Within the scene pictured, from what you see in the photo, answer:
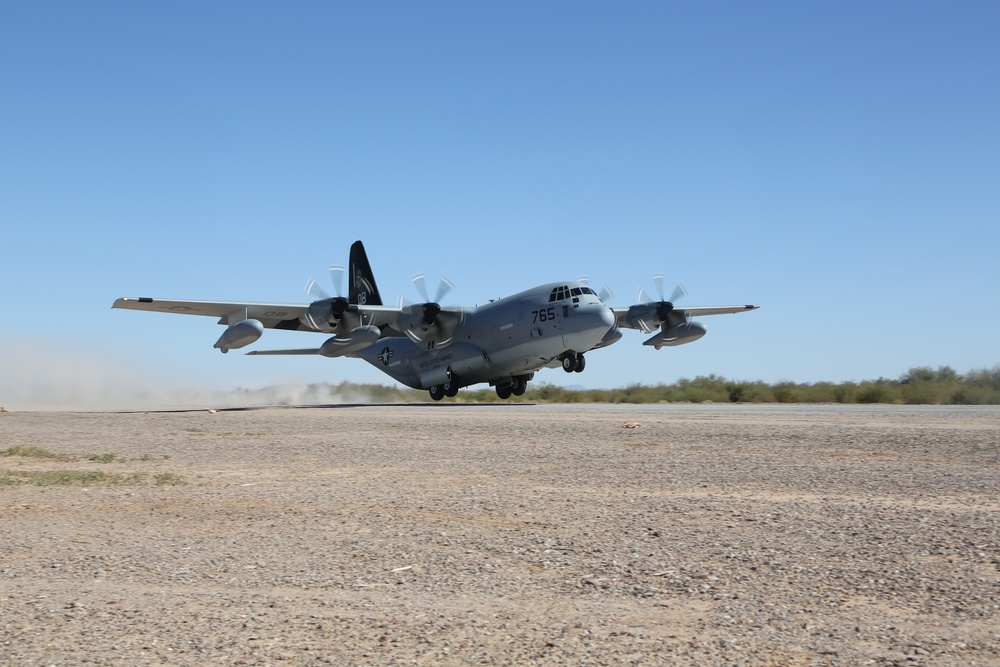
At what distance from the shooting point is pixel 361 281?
159ft

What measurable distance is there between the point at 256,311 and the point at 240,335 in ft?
14.7

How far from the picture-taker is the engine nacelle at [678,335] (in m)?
40.2

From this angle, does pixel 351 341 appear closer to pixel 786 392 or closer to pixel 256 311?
pixel 256 311

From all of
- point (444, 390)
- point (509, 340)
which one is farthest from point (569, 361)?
point (444, 390)

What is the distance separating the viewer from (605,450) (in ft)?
53.2

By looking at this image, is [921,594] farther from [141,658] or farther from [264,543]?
[264,543]

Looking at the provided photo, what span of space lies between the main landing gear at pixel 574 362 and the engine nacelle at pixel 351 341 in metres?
7.80

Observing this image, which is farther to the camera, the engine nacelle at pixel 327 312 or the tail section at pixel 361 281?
the tail section at pixel 361 281

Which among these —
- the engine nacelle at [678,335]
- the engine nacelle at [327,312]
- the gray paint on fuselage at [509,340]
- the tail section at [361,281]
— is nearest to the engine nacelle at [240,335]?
the engine nacelle at [327,312]

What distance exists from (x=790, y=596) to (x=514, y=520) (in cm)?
359

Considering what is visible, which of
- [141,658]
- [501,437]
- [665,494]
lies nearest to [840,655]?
[141,658]

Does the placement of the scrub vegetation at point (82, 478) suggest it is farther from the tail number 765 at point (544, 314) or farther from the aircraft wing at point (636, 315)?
the aircraft wing at point (636, 315)

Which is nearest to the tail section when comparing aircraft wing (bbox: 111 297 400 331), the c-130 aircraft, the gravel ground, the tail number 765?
the c-130 aircraft

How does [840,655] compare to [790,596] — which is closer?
[840,655]
